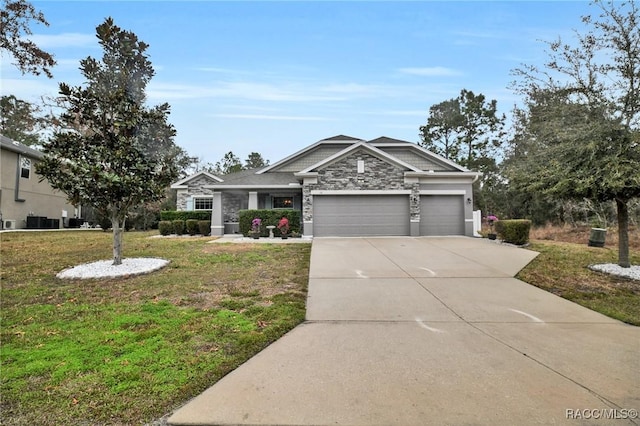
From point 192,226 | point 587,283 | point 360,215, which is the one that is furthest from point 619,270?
point 192,226

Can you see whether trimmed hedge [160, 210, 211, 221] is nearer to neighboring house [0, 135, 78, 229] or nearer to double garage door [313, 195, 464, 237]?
double garage door [313, 195, 464, 237]

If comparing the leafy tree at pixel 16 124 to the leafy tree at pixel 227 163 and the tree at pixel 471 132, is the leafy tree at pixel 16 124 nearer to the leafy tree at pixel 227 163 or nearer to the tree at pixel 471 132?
the leafy tree at pixel 227 163

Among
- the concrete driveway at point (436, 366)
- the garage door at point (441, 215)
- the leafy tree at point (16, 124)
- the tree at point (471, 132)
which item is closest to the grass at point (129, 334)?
the concrete driveway at point (436, 366)

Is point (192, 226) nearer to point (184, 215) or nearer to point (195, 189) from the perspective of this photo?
point (184, 215)

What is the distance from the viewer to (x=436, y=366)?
3.10 meters

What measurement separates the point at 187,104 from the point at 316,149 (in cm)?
774

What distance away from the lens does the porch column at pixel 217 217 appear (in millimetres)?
17203

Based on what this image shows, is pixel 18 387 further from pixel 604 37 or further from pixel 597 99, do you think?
pixel 604 37

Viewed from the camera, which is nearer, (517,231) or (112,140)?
(112,140)

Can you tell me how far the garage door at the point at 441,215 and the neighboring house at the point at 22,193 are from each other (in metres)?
22.0

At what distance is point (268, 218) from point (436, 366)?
41.7ft

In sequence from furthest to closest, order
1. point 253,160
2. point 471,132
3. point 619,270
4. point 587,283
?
point 253,160 < point 471,132 < point 619,270 < point 587,283

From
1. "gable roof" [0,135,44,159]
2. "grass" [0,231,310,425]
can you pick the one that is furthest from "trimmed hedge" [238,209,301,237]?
"gable roof" [0,135,44,159]

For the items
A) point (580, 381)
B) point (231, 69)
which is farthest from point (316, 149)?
point (580, 381)
